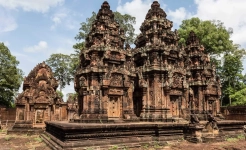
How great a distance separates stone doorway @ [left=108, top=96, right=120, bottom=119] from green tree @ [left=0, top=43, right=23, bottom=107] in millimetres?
21838

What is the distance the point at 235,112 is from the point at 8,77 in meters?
27.6

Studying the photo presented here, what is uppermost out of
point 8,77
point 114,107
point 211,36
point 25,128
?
point 211,36

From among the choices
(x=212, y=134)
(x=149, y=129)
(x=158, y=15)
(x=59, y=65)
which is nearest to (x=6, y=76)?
(x=59, y=65)

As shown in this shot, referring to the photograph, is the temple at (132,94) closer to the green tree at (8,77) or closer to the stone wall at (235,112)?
the stone wall at (235,112)

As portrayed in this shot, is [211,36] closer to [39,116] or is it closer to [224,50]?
[224,50]

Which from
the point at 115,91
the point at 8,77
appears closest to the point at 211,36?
the point at 115,91

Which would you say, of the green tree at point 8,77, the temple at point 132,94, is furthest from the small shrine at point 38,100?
the green tree at point 8,77

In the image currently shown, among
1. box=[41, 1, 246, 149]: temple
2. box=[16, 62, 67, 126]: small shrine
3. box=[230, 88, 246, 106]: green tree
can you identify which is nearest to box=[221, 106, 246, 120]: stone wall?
box=[230, 88, 246, 106]: green tree

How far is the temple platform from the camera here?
8805 millimetres

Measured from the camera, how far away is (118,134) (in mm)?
10016

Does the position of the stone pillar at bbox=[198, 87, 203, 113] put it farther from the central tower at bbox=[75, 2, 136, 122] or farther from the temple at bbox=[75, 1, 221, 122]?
the central tower at bbox=[75, 2, 136, 122]

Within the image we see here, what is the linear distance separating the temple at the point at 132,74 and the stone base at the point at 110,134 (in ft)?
6.31

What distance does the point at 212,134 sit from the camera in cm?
1193

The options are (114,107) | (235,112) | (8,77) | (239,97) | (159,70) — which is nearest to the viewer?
(114,107)
